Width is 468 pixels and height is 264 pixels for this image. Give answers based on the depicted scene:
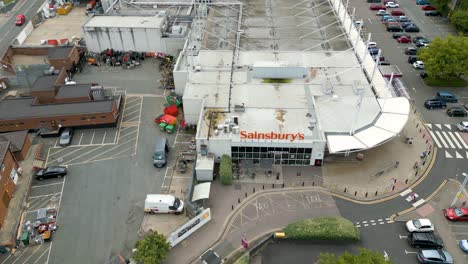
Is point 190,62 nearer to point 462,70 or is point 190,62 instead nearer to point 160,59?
point 160,59

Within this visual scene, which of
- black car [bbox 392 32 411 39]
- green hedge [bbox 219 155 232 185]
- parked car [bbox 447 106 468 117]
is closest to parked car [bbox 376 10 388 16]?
black car [bbox 392 32 411 39]

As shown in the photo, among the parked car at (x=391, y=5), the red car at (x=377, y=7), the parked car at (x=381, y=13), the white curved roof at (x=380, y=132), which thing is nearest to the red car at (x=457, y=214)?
the white curved roof at (x=380, y=132)

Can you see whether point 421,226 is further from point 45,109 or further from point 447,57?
point 45,109

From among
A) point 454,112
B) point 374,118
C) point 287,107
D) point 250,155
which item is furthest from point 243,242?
point 454,112

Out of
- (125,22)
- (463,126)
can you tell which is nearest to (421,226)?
(463,126)

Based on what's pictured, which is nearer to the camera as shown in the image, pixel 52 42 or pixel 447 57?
pixel 447 57

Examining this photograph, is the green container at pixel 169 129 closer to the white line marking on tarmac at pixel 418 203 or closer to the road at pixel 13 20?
the white line marking on tarmac at pixel 418 203
